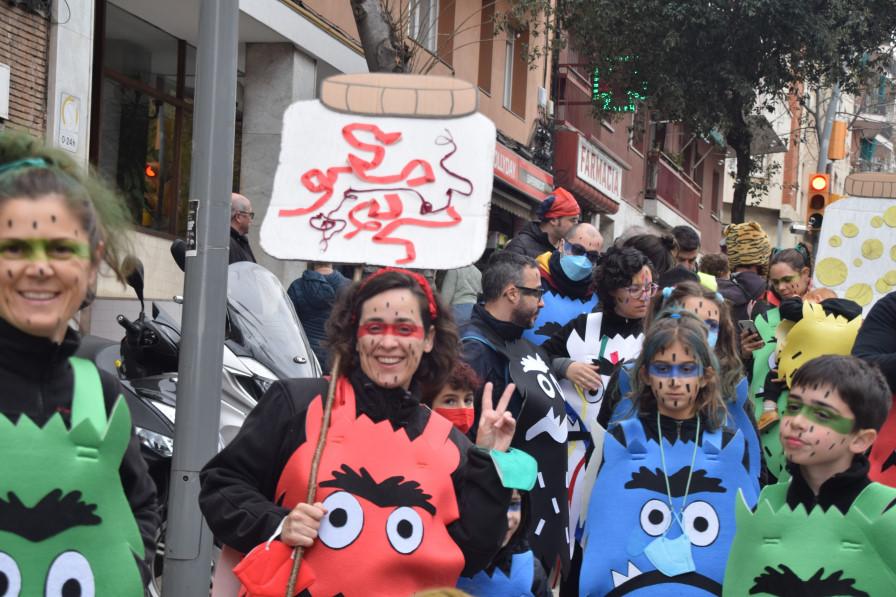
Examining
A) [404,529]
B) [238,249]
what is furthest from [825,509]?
[238,249]

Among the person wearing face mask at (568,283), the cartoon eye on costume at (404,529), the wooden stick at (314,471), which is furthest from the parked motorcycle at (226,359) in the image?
the cartoon eye on costume at (404,529)

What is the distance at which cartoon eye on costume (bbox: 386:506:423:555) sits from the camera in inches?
143

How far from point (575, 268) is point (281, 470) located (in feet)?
12.4

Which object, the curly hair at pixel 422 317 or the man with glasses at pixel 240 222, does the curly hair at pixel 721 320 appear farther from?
the man with glasses at pixel 240 222

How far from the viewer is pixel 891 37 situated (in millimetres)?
21203

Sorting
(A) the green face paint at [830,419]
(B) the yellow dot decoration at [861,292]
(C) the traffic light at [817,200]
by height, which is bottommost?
(A) the green face paint at [830,419]

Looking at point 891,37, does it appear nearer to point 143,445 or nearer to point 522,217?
point 522,217

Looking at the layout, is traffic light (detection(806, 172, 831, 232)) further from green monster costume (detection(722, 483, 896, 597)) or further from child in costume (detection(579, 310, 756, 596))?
green monster costume (detection(722, 483, 896, 597))

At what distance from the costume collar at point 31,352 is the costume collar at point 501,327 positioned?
3.26 metres

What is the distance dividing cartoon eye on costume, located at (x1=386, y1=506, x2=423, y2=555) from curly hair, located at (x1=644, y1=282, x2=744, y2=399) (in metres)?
2.14

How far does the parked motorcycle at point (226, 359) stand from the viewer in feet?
20.7

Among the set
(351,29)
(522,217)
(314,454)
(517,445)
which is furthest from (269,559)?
(522,217)

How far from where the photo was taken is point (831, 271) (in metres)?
7.11

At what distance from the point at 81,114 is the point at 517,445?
679 cm
